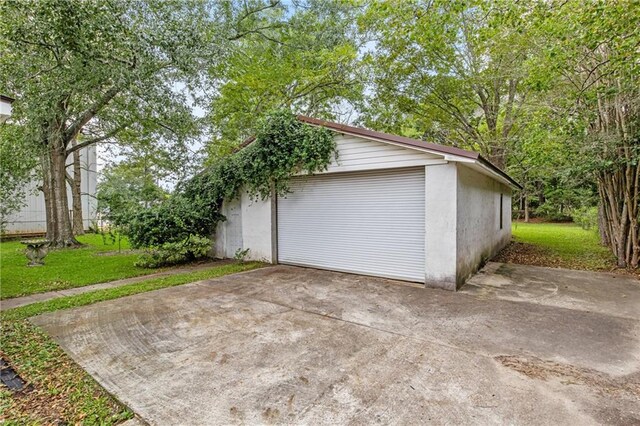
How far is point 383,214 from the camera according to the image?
662 cm

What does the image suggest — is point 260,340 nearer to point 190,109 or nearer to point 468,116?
point 190,109

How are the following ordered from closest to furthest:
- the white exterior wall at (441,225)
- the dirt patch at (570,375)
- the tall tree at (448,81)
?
the dirt patch at (570,375), the white exterior wall at (441,225), the tall tree at (448,81)

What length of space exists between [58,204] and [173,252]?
6.56 m

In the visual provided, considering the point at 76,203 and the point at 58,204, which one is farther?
the point at 76,203

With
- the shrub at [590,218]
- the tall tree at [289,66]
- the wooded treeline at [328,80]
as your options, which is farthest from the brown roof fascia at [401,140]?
the shrub at [590,218]

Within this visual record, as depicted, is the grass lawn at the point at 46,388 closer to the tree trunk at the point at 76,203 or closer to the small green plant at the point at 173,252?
the small green plant at the point at 173,252

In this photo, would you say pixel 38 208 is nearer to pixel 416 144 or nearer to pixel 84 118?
pixel 84 118

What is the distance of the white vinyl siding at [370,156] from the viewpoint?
588cm

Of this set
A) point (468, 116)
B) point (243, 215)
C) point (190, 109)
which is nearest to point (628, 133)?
point (468, 116)

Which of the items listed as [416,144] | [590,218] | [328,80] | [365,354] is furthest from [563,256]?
[590,218]

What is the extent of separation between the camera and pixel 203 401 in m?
2.44

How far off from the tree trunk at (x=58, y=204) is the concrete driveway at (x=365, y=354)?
878 cm

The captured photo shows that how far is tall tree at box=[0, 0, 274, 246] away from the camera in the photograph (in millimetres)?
4625

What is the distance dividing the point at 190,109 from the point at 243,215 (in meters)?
3.20
